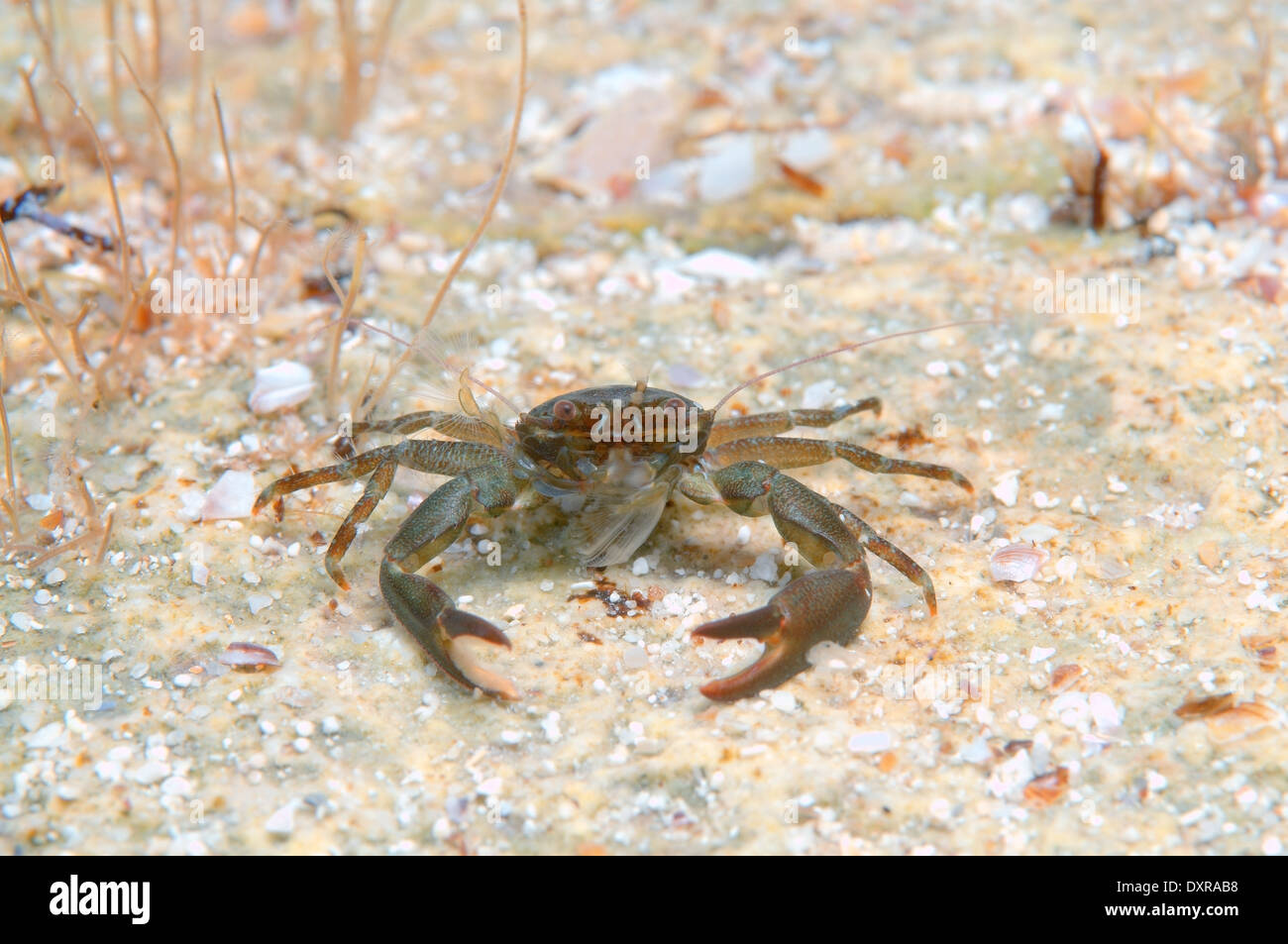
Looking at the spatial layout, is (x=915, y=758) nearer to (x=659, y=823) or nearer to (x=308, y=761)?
(x=659, y=823)

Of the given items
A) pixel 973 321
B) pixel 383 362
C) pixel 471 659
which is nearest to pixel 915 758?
pixel 471 659

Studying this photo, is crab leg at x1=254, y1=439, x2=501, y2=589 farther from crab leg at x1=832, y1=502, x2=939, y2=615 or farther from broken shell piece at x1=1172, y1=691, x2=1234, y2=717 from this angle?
broken shell piece at x1=1172, y1=691, x2=1234, y2=717

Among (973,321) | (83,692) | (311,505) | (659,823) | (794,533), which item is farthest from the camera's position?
(973,321)

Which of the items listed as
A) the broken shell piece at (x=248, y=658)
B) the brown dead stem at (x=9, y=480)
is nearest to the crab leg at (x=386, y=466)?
the broken shell piece at (x=248, y=658)

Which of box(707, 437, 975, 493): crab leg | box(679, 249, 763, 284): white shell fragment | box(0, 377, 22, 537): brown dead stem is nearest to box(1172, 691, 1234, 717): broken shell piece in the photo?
box(707, 437, 975, 493): crab leg

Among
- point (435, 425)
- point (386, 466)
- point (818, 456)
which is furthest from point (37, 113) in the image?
point (818, 456)

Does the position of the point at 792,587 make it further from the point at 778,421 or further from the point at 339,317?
the point at 339,317
